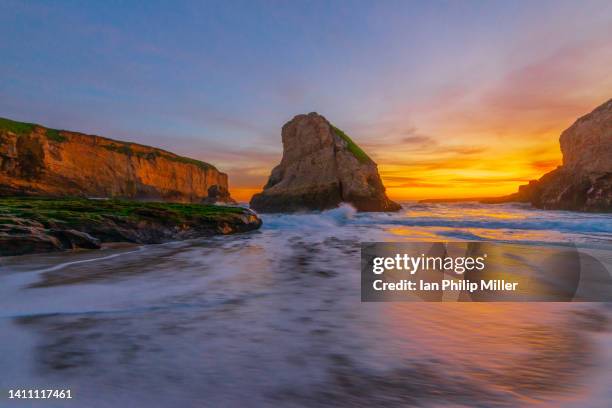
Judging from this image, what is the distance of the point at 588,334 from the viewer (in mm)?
2326

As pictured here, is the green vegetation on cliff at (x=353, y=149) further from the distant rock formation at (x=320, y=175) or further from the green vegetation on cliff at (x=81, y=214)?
the green vegetation on cliff at (x=81, y=214)

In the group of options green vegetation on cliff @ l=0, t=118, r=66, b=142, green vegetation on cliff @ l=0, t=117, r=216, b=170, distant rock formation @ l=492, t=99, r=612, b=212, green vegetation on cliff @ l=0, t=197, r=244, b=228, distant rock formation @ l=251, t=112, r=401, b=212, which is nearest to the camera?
green vegetation on cliff @ l=0, t=197, r=244, b=228

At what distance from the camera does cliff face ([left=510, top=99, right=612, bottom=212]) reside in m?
23.7

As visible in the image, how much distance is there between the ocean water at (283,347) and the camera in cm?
157

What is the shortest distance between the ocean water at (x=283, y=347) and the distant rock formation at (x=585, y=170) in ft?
93.1

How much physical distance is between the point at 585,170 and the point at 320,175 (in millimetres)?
22983

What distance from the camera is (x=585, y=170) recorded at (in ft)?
85.8

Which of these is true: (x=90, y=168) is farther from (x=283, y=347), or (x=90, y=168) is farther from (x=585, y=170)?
(x=585, y=170)

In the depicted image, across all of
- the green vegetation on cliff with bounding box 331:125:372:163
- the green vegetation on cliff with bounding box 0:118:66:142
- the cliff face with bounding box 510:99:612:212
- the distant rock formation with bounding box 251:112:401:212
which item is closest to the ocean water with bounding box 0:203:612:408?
the distant rock formation with bounding box 251:112:401:212

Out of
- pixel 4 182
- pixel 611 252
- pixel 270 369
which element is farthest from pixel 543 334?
pixel 4 182

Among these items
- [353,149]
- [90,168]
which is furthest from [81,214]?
[90,168]

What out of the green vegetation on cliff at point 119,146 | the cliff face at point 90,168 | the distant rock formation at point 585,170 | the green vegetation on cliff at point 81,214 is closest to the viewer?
the green vegetation on cliff at point 81,214

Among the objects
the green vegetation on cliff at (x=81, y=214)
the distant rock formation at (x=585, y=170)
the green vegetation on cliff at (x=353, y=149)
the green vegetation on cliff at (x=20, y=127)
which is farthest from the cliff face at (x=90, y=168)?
the distant rock formation at (x=585, y=170)

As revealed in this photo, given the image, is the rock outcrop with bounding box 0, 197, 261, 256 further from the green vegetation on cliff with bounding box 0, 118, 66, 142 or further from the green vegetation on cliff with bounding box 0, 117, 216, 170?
the green vegetation on cliff with bounding box 0, 117, 216, 170
